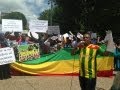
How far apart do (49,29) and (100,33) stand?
1809cm

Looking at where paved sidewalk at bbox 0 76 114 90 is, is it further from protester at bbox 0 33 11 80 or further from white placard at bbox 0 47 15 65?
white placard at bbox 0 47 15 65

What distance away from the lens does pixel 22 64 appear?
1836 cm

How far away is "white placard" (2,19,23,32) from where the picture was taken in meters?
21.2

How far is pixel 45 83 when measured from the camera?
16078 mm

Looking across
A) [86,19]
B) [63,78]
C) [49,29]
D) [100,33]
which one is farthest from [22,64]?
[86,19]

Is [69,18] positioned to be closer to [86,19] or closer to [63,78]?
[86,19]

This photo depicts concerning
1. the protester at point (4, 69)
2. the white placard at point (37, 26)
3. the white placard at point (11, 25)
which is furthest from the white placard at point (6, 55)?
the white placard at point (37, 26)

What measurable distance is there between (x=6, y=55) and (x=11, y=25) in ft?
12.6

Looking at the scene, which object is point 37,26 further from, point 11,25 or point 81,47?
point 81,47

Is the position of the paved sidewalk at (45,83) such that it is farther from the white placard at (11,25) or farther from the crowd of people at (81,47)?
the white placard at (11,25)

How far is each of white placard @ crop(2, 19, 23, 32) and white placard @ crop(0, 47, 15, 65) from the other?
3434 mm

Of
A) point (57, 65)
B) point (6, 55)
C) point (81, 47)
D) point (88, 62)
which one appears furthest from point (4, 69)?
point (88, 62)

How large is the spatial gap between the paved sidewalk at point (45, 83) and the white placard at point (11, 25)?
3850mm

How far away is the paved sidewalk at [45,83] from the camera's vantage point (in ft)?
49.6
